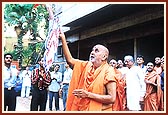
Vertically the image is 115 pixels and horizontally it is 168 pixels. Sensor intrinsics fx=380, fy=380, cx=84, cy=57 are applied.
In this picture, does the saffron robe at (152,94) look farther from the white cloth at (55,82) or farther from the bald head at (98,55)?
the white cloth at (55,82)

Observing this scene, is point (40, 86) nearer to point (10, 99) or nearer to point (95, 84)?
point (10, 99)

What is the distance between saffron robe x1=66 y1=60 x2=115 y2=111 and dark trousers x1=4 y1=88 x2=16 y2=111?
29.5 inches

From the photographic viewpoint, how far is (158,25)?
5121 millimetres

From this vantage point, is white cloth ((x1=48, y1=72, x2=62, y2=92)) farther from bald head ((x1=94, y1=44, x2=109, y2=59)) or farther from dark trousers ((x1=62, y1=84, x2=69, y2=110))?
bald head ((x1=94, y1=44, x2=109, y2=59))

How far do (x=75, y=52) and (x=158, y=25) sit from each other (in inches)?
46.7

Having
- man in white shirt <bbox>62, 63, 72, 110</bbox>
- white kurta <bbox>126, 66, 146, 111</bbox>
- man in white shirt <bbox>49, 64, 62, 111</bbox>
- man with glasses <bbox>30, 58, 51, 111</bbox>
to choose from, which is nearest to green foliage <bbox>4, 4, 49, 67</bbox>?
man with glasses <bbox>30, 58, 51, 111</bbox>

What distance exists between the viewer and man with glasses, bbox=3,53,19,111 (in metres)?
5.21

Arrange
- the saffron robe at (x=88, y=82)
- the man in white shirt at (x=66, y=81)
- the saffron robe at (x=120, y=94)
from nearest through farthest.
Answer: the saffron robe at (x=88, y=82) → the saffron robe at (x=120, y=94) → the man in white shirt at (x=66, y=81)

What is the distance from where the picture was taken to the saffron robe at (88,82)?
501 centimetres

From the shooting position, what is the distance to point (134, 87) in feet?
17.2

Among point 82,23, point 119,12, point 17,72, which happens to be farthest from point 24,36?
point 119,12

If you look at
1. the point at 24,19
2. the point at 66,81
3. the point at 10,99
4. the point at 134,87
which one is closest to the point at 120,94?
the point at 134,87

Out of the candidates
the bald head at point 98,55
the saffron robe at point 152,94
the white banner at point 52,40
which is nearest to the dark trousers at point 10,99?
the white banner at point 52,40

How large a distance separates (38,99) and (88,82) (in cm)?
77
